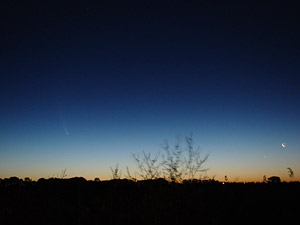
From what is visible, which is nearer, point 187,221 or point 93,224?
point 187,221

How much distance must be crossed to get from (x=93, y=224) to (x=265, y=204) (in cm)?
686

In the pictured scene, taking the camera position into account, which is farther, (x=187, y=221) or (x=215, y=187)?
(x=215, y=187)

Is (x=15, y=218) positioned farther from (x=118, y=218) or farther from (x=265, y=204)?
(x=265, y=204)

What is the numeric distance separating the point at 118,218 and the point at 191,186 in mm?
2689

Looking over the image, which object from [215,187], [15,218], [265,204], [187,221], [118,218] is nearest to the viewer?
[187,221]

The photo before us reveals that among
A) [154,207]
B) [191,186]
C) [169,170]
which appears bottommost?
[154,207]

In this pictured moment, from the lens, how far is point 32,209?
29.7 ft

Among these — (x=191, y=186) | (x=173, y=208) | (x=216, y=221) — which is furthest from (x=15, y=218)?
(x=216, y=221)

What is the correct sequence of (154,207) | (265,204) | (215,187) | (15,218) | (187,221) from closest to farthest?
1. (187,221)
2. (154,207)
3. (15,218)
4. (265,204)
5. (215,187)

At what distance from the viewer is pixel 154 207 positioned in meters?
6.34

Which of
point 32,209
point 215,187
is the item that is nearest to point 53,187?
point 32,209

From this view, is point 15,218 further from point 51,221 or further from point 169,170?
point 169,170

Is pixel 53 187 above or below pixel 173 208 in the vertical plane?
above

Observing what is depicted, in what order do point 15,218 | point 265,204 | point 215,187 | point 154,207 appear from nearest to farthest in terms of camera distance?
point 154,207, point 15,218, point 265,204, point 215,187
